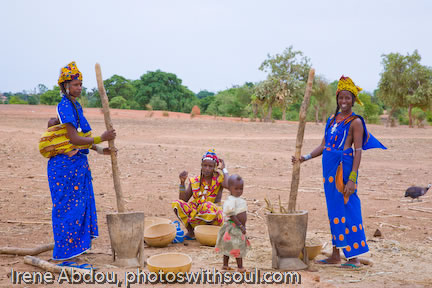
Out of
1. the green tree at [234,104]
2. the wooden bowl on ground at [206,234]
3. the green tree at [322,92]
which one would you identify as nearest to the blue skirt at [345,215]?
the wooden bowl on ground at [206,234]

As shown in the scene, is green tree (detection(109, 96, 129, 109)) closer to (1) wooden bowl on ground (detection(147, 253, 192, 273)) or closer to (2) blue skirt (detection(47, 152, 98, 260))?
(2) blue skirt (detection(47, 152, 98, 260))

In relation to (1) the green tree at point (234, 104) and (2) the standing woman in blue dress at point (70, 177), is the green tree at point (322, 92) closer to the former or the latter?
(1) the green tree at point (234, 104)

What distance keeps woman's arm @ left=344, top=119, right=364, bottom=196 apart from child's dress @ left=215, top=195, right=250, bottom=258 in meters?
1.01

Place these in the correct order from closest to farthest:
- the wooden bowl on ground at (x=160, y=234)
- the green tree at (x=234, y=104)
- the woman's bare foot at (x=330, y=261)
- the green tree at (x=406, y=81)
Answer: the woman's bare foot at (x=330, y=261) < the wooden bowl on ground at (x=160, y=234) < the green tree at (x=406, y=81) < the green tree at (x=234, y=104)

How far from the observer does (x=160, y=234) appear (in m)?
4.45

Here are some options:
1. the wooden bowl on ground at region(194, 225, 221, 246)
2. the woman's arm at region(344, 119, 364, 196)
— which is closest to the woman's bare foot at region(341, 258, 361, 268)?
the woman's arm at region(344, 119, 364, 196)

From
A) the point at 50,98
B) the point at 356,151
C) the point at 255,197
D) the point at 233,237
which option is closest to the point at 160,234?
the point at 233,237

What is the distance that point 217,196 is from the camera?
4750 millimetres

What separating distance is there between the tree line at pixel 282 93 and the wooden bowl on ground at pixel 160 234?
24187 millimetres

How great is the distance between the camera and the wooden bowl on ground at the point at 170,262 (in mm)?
3180

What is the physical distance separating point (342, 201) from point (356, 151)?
1.58 feet

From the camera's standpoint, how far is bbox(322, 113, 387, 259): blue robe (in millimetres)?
3713

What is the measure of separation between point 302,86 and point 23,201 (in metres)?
27.6

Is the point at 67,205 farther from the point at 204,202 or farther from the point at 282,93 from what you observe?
the point at 282,93
